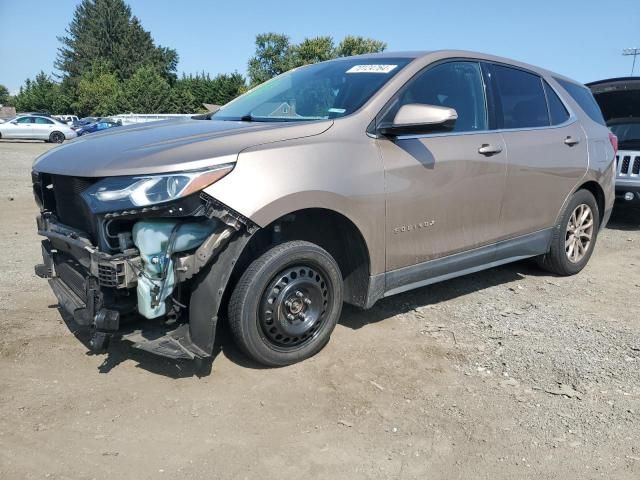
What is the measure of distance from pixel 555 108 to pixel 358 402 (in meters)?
3.43

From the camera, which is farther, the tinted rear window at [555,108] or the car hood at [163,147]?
the tinted rear window at [555,108]

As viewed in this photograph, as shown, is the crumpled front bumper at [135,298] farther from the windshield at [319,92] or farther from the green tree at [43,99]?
the green tree at [43,99]

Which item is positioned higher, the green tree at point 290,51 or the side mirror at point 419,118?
the green tree at point 290,51

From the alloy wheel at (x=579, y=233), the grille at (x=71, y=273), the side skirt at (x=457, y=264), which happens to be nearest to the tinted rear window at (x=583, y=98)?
the alloy wheel at (x=579, y=233)

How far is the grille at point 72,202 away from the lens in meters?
3.08

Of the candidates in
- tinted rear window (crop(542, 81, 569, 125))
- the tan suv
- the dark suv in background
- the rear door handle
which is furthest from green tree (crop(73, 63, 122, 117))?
the tan suv

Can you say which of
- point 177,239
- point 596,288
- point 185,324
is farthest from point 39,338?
point 596,288

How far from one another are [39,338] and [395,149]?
2.66m

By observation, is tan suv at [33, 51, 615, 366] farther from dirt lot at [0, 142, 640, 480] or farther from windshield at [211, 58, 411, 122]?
dirt lot at [0, 142, 640, 480]

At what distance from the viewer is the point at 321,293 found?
11.3ft

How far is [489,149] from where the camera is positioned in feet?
13.6

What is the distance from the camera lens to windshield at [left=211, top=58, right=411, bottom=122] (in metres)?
3.66

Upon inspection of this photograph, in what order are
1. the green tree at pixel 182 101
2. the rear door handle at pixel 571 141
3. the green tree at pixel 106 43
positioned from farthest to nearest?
the green tree at pixel 106 43 < the green tree at pixel 182 101 < the rear door handle at pixel 571 141

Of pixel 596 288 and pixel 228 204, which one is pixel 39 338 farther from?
pixel 596 288
